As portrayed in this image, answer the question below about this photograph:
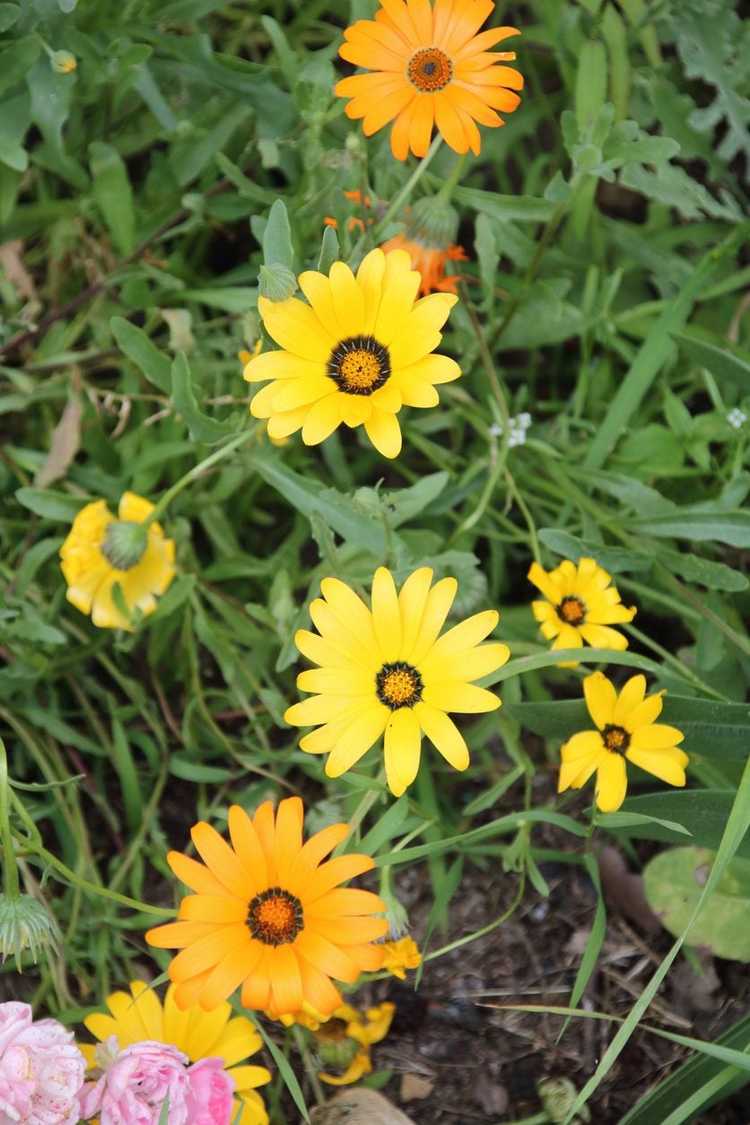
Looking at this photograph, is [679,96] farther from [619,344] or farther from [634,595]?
[634,595]

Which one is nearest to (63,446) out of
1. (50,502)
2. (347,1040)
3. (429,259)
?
(50,502)

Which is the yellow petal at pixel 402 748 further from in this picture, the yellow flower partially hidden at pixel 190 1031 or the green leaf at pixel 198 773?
the green leaf at pixel 198 773

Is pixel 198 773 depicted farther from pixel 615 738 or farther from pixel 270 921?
pixel 615 738

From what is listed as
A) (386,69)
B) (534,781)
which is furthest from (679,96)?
(534,781)

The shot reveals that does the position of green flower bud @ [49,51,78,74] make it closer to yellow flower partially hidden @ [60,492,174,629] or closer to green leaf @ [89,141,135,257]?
green leaf @ [89,141,135,257]

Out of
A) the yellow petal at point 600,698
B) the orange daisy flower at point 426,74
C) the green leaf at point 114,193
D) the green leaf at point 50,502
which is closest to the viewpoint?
the orange daisy flower at point 426,74

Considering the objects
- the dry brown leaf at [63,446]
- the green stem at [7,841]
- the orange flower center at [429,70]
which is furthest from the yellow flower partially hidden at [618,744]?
the dry brown leaf at [63,446]
